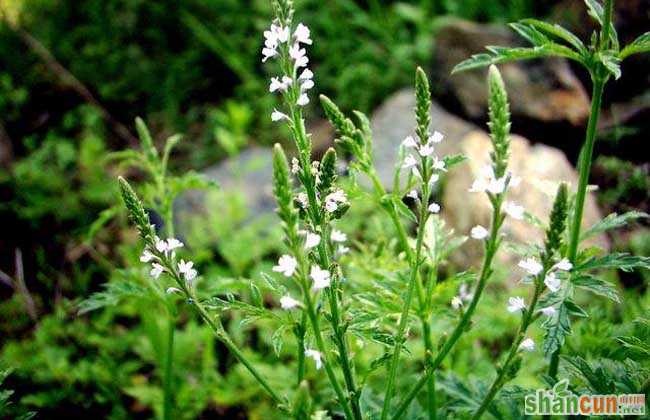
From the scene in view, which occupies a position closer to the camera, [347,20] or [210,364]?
[210,364]

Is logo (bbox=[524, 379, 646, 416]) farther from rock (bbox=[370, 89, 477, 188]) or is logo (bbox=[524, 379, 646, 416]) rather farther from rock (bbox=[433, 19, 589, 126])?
rock (bbox=[433, 19, 589, 126])

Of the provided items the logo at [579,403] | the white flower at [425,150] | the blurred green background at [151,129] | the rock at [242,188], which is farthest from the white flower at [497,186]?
the rock at [242,188]

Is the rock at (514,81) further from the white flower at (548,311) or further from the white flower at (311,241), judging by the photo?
the white flower at (311,241)

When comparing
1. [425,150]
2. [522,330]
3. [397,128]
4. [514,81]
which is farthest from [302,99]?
[514,81]

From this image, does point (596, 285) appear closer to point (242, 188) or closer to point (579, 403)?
point (579, 403)

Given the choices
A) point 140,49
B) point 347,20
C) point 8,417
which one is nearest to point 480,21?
point 347,20

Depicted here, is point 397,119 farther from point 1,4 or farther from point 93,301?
point 1,4
